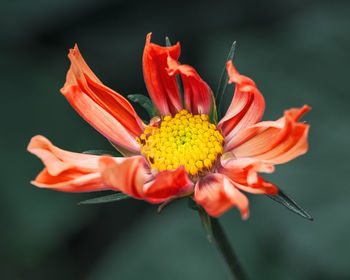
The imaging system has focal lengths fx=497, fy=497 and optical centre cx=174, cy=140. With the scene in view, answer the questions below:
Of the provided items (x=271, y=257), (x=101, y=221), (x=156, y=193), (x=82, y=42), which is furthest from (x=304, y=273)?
(x=82, y=42)

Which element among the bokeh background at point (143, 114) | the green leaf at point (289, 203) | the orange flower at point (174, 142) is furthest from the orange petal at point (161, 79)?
the bokeh background at point (143, 114)

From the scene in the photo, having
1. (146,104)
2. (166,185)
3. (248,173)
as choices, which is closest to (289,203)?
(248,173)

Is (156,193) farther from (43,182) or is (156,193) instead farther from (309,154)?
(309,154)

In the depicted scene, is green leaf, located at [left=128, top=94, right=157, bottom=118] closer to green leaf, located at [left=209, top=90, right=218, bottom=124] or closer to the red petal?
green leaf, located at [left=209, top=90, right=218, bottom=124]

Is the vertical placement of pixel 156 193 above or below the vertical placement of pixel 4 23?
below

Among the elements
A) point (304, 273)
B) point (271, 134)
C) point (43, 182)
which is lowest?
point (304, 273)

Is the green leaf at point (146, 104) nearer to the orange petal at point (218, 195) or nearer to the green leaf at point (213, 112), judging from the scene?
the green leaf at point (213, 112)

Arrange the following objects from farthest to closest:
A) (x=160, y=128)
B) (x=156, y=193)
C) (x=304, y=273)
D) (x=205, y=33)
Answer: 1. (x=205, y=33)
2. (x=304, y=273)
3. (x=160, y=128)
4. (x=156, y=193)

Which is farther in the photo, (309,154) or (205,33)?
(205,33)

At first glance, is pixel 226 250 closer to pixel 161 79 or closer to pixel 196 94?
pixel 196 94

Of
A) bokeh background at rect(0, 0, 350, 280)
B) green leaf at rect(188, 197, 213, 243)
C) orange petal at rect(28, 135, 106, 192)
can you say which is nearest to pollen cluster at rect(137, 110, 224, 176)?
green leaf at rect(188, 197, 213, 243)
